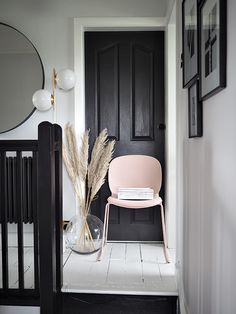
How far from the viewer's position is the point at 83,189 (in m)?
3.12

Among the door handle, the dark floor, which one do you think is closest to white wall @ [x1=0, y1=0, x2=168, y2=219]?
the door handle

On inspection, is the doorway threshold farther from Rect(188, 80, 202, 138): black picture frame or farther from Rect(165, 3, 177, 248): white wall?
Rect(188, 80, 202, 138): black picture frame

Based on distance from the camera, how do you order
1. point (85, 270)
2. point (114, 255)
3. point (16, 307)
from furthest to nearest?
1. point (114, 255)
2. point (85, 270)
3. point (16, 307)

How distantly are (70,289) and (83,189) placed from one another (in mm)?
1085

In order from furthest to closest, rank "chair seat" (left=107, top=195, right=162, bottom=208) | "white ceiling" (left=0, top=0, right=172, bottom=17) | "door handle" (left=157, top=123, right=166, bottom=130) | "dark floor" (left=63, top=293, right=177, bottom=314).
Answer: "door handle" (left=157, top=123, right=166, bottom=130)
"white ceiling" (left=0, top=0, right=172, bottom=17)
"chair seat" (left=107, top=195, right=162, bottom=208)
"dark floor" (left=63, top=293, right=177, bottom=314)

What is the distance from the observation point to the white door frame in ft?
9.86

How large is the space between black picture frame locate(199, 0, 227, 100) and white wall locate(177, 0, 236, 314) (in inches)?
1.2

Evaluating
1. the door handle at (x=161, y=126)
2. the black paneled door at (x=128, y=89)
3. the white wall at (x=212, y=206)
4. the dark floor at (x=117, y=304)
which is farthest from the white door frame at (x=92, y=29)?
the white wall at (x=212, y=206)

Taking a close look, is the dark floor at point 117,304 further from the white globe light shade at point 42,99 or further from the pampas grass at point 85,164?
the white globe light shade at point 42,99

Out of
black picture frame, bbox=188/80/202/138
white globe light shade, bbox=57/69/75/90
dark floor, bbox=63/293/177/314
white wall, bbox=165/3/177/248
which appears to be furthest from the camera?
white wall, bbox=165/3/177/248

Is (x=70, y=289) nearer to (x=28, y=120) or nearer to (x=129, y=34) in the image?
(x=28, y=120)

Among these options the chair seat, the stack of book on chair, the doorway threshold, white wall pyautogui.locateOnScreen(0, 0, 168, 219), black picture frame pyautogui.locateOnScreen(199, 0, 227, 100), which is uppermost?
white wall pyautogui.locateOnScreen(0, 0, 168, 219)

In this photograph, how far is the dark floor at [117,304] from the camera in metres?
2.15

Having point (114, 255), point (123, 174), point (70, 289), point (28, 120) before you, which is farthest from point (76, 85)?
point (70, 289)
